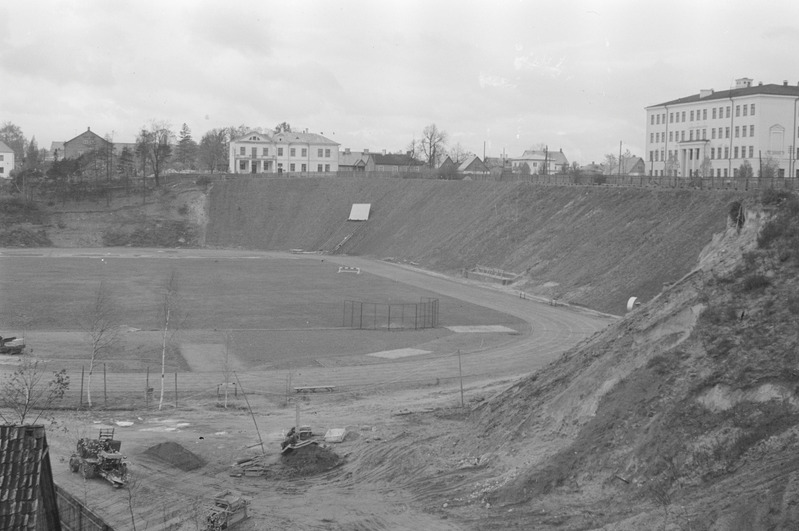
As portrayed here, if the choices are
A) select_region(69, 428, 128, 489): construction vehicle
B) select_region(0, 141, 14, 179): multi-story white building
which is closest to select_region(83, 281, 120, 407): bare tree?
select_region(69, 428, 128, 489): construction vehicle

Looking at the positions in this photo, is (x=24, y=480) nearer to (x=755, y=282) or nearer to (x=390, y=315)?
(x=755, y=282)

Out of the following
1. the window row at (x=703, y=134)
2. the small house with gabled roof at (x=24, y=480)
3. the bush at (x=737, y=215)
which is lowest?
the small house with gabled roof at (x=24, y=480)

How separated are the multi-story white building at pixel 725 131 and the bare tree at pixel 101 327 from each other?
55.5 metres

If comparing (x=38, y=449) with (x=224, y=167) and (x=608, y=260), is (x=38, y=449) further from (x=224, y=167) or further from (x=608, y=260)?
(x=224, y=167)

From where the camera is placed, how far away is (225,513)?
71.1 feet

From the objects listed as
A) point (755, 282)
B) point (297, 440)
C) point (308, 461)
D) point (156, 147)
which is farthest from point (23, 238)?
point (755, 282)

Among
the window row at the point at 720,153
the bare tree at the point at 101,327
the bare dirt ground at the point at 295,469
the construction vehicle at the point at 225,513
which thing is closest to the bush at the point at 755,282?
the bare dirt ground at the point at 295,469

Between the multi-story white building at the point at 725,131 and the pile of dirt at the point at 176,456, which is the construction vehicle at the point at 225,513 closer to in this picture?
the pile of dirt at the point at 176,456

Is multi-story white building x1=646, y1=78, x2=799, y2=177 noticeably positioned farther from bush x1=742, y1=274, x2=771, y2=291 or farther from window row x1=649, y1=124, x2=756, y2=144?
bush x1=742, y1=274, x2=771, y2=291

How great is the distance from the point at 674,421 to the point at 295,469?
34.7 feet

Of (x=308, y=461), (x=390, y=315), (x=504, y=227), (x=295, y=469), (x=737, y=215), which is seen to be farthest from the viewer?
(x=504, y=227)

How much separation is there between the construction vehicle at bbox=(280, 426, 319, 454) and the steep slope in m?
4.24

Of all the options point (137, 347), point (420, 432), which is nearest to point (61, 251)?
point (137, 347)

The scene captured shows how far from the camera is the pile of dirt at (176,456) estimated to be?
2656 cm
